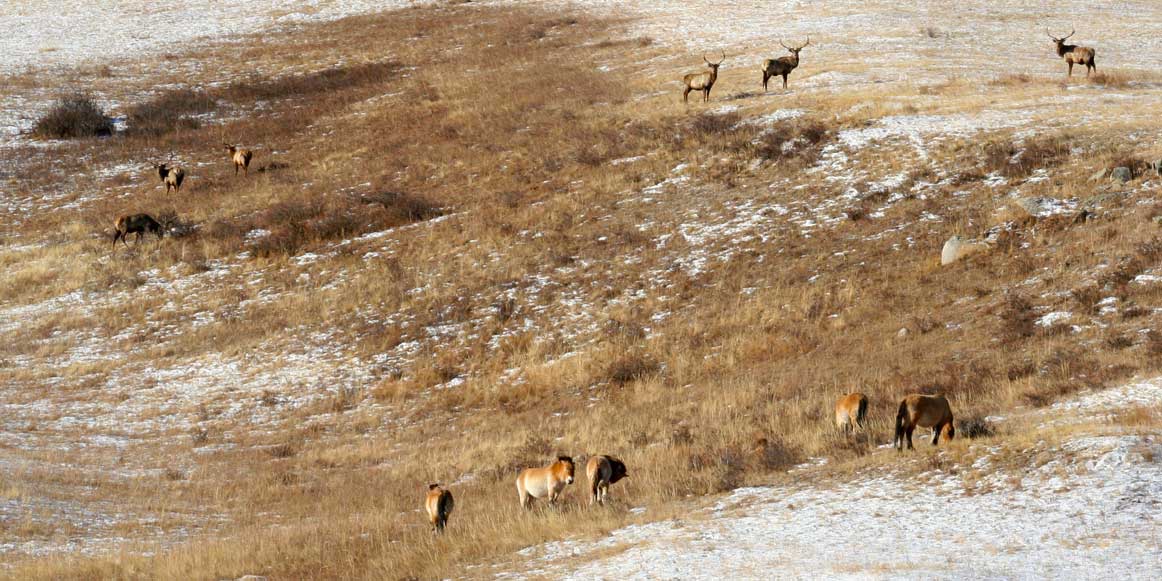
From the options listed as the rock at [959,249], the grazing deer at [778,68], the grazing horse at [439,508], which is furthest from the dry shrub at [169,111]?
the grazing horse at [439,508]

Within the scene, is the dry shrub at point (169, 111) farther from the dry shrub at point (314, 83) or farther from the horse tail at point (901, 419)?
the horse tail at point (901, 419)

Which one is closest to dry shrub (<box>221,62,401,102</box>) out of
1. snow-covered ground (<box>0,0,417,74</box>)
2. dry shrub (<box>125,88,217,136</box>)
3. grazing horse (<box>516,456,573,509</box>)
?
dry shrub (<box>125,88,217,136</box>)

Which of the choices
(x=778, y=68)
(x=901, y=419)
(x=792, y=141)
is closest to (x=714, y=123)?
(x=792, y=141)

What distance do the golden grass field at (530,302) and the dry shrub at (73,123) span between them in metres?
0.97

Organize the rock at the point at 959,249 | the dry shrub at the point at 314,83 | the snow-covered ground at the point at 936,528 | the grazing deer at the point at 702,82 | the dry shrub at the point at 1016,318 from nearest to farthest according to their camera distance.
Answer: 1. the snow-covered ground at the point at 936,528
2. the dry shrub at the point at 1016,318
3. the rock at the point at 959,249
4. the grazing deer at the point at 702,82
5. the dry shrub at the point at 314,83

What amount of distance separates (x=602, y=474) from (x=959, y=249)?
11137 mm

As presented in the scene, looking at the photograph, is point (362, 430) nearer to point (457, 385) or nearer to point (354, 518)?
point (457, 385)

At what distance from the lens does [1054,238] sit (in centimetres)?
1908

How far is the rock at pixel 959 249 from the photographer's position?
753 inches

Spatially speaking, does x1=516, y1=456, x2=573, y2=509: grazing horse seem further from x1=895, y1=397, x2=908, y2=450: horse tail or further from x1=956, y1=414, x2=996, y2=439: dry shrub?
x1=956, y1=414, x2=996, y2=439: dry shrub

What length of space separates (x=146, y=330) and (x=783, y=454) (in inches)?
647

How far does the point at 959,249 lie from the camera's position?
19.2m

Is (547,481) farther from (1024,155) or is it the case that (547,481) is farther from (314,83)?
(314,83)

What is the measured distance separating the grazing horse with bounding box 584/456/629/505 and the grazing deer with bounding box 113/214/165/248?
67.0 feet
